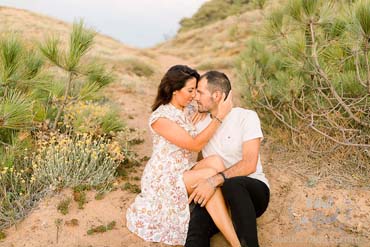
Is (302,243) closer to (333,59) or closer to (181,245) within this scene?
(181,245)

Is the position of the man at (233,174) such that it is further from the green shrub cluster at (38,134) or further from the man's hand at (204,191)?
the green shrub cluster at (38,134)

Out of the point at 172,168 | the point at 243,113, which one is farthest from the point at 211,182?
the point at 243,113

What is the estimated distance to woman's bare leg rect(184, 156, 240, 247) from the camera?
9.67 ft

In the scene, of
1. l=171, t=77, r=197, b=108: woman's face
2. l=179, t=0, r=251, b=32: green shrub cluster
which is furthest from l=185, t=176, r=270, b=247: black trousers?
l=179, t=0, r=251, b=32: green shrub cluster

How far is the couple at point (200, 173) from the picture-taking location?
2980mm

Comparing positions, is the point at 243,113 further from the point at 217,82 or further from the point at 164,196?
the point at 164,196

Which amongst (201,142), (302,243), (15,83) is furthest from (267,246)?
(15,83)

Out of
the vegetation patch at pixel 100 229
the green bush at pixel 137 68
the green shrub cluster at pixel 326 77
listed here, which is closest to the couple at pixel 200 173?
the vegetation patch at pixel 100 229

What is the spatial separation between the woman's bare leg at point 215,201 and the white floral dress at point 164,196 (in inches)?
3.8

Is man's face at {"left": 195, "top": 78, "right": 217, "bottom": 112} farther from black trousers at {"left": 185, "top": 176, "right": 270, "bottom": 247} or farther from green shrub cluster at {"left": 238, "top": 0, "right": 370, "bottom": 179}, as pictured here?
green shrub cluster at {"left": 238, "top": 0, "right": 370, "bottom": 179}

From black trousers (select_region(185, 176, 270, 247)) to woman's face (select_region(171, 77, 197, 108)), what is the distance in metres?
0.77

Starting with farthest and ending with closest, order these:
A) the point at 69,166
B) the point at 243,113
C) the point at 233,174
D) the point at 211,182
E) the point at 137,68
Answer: the point at 137,68 → the point at 69,166 → the point at 243,113 → the point at 233,174 → the point at 211,182

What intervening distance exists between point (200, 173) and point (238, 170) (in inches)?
11.3

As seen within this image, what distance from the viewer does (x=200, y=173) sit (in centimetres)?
313
